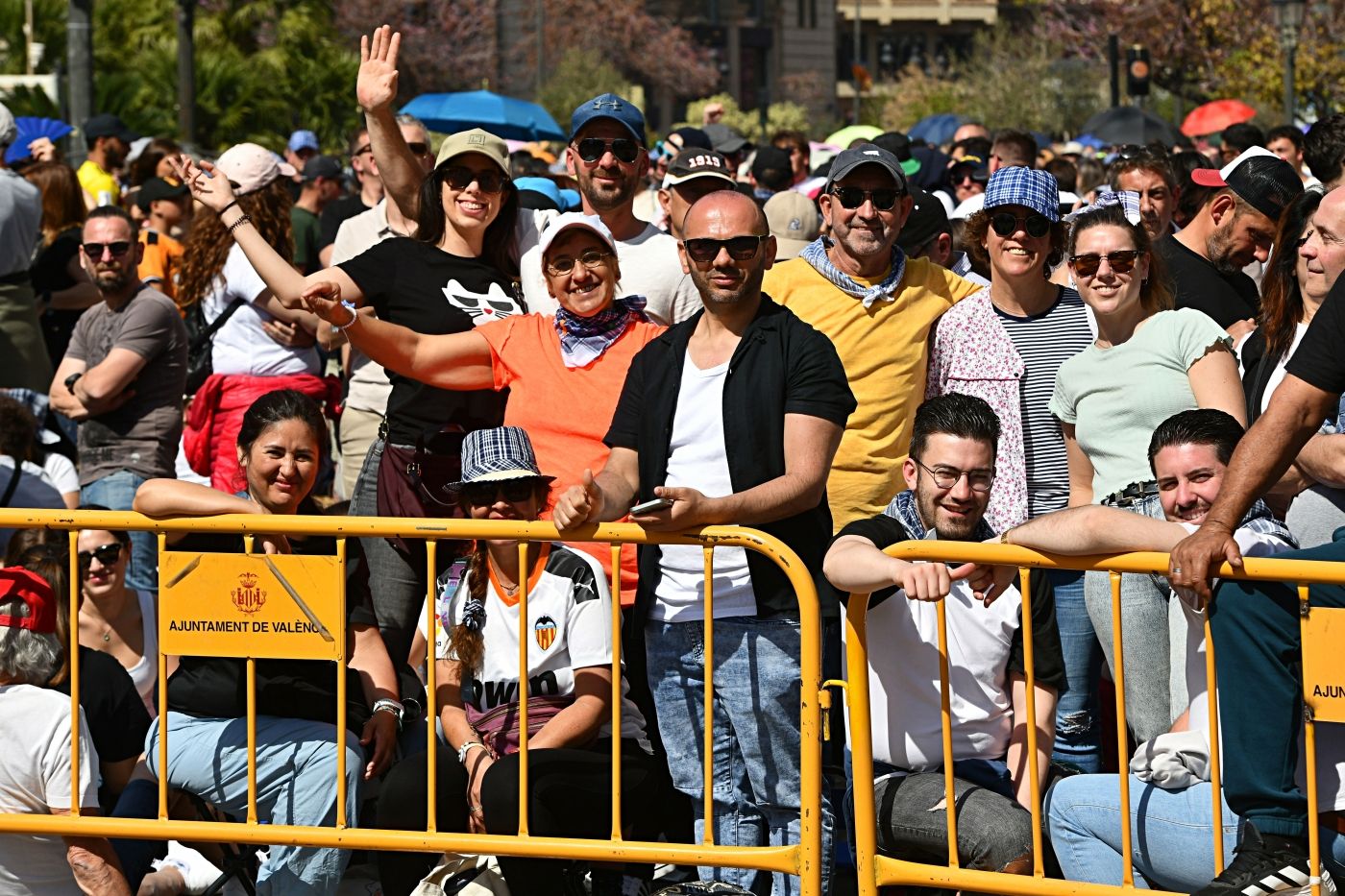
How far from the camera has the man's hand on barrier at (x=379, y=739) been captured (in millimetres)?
5629

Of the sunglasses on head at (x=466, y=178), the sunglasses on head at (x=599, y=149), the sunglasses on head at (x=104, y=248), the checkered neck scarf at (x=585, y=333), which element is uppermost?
the sunglasses on head at (x=599, y=149)

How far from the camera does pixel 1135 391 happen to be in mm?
5598

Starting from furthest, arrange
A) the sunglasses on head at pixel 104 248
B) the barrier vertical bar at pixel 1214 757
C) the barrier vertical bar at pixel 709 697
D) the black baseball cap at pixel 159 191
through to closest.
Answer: the black baseball cap at pixel 159 191, the sunglasses on head at pixel 104 248, the barrier vertical bar at pixel 709 697, the barrier vertical bar at pixel 1214 757

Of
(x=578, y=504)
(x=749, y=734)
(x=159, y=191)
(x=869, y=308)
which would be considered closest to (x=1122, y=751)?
(x=749, y=734)

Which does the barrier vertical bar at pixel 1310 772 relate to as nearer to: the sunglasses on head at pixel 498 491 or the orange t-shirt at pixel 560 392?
the orange t-shirt at pixel 560 392

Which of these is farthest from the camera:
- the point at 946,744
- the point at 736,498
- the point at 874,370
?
the point at 874,370

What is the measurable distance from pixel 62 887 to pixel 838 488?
104 inches

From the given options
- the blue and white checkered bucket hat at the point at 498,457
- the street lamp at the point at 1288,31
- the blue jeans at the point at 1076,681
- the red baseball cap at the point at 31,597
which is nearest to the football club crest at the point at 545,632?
the blue and white checkered bucket hat at the point at 498,457

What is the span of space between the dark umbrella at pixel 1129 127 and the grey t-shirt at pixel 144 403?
1492 cm

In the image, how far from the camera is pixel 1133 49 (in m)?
28.9

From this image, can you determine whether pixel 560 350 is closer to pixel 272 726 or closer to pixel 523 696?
pixel 523 696

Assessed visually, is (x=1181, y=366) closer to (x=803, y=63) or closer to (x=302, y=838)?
(x=302, y=838)

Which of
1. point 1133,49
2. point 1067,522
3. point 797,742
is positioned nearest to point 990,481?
point 1067,522

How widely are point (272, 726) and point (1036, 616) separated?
2.25m
